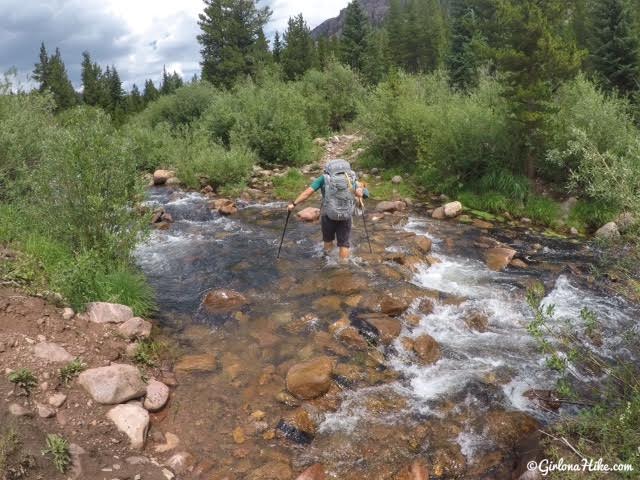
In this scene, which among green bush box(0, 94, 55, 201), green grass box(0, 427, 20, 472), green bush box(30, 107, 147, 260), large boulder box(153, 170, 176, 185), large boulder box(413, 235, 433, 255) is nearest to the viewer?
green grass box(0, 427, 20, 472)

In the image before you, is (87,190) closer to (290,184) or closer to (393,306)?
(393,306)

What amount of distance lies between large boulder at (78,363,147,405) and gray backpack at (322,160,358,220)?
16.4ft

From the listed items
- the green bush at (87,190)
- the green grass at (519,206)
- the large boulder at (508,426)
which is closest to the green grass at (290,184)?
the green grass at (519,206)

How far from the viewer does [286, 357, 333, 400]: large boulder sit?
6070 mm

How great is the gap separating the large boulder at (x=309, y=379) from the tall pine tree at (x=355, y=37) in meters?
46.0

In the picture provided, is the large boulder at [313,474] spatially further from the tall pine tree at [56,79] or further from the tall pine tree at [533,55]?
the tall pine tree at [56,79]

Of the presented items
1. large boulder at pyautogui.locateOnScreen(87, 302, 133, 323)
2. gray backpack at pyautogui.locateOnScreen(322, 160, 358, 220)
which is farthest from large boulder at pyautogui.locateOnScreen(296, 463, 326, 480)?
gray backpack at pyautogui.locateOnScreen(322, 160, 358, 220)

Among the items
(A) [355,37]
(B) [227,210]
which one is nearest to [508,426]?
(B) [227,210]

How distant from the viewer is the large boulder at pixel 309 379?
19.9ft

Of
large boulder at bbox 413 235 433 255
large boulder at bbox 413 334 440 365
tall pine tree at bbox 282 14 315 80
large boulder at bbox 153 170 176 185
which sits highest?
tall pine tree at bbox 282 14 315 80

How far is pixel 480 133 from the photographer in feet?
48.5

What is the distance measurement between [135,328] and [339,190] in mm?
4592

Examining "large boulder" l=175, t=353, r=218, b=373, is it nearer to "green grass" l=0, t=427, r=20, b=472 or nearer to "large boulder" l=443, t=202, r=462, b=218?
"green grass" l=0, t=427, r=20, b=472

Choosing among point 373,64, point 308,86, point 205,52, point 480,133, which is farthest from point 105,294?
point 205,52
